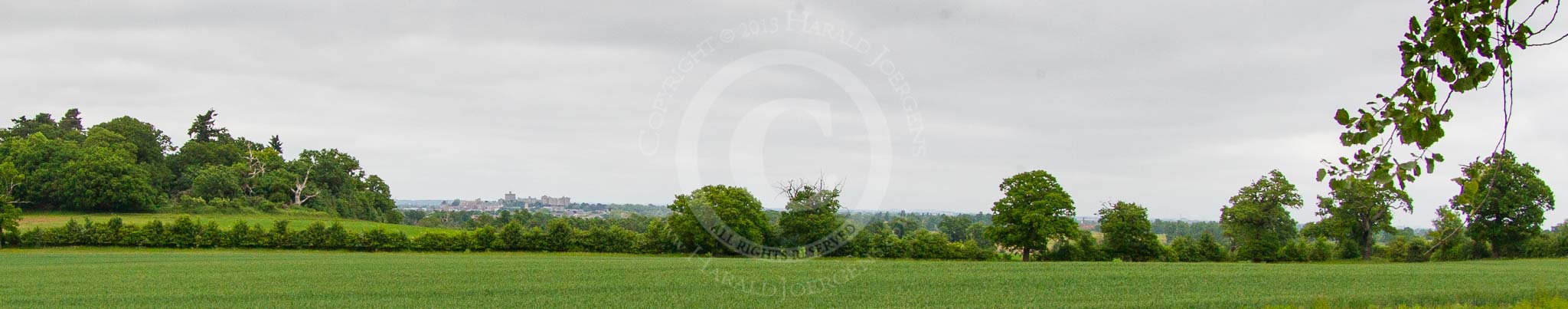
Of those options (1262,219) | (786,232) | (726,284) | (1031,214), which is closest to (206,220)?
(786,232)

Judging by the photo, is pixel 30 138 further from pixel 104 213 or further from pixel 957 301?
pixel 957 301

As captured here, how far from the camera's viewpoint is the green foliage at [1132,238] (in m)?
43.3

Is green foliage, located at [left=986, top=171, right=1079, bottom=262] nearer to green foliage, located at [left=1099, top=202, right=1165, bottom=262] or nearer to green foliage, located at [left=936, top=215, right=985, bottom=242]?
green foliage, located at [left=1099, top=202, right=1165, bottom=262]

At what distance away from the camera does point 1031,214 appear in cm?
4097

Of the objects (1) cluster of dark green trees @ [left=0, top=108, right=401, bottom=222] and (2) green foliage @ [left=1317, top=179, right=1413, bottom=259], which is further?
(1) cluster of dark green trees @ [left=0, top=108, right=401, bottom=222]

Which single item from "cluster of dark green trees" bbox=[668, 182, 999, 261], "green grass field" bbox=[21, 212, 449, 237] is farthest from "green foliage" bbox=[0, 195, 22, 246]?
"cluster of dark green trees" bbox=[668, 182, 999, 261]

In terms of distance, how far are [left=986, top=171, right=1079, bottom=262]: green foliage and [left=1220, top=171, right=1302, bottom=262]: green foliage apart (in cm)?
1170

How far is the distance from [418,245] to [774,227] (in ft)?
63.0

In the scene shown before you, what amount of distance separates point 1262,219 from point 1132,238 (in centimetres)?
970

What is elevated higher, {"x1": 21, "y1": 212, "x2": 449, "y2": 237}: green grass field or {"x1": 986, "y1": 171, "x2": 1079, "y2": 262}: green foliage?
{"x1": 986, "y1": 171, "x2": 1079, "y2": 262}: green foliage

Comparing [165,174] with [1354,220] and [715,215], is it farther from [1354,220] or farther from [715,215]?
[1354,220]

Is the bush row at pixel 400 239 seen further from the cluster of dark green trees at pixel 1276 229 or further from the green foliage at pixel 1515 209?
the green foliage at pixel 1515 209

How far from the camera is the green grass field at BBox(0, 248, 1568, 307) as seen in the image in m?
18.2

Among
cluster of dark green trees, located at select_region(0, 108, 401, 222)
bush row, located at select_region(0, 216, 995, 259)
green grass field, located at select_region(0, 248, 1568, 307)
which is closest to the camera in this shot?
green grass field, located at select_region(0, 248, 1568, 307)
